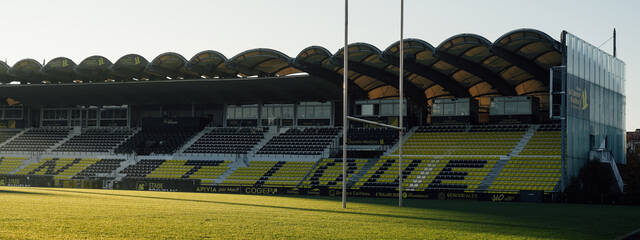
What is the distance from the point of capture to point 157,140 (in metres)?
66.3

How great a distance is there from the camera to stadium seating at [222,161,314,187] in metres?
52.7

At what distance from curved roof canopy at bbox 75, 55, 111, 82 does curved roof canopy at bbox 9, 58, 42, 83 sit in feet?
14.4

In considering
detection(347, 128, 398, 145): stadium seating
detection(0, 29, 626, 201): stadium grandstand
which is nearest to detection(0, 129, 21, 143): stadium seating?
detection(0, 29, 626, 201): stadium grandstand

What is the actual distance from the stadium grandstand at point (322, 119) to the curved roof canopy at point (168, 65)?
0.15m

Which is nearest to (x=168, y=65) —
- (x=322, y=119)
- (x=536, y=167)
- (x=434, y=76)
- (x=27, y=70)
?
Answer: (x=322, y=119)

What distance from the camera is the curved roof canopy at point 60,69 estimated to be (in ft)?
200

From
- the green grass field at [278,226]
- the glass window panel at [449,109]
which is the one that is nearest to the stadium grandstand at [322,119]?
the glass window panel at [449,109]

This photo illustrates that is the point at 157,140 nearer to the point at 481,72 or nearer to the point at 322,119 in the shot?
the point at 322,119

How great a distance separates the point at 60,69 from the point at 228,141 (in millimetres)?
16351

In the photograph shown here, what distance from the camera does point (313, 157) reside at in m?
57.1

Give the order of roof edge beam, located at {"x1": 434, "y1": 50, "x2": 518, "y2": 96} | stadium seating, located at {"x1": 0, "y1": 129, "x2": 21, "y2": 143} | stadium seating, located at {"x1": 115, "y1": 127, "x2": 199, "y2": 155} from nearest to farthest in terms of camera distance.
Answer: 1. roof edge beam, located at {"x1": 434, "y1": 50, "x2": 518, "y2": 96}
2. stadium seating, located at {"x1": 115, "y1": 127, "x2": 199, "y2": 155}
3. stadium seating, located at {"x1": 0, "y1": 129, "x2": 21, "y2": 143}

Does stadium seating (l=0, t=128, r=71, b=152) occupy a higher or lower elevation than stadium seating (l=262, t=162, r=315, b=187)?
higher

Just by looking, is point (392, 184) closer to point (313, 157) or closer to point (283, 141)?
point (313, 157)

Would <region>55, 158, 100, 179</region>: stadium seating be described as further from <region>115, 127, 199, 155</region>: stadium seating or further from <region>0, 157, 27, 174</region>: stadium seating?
<region>0, 157, 27, 174</region>: stadium seating
